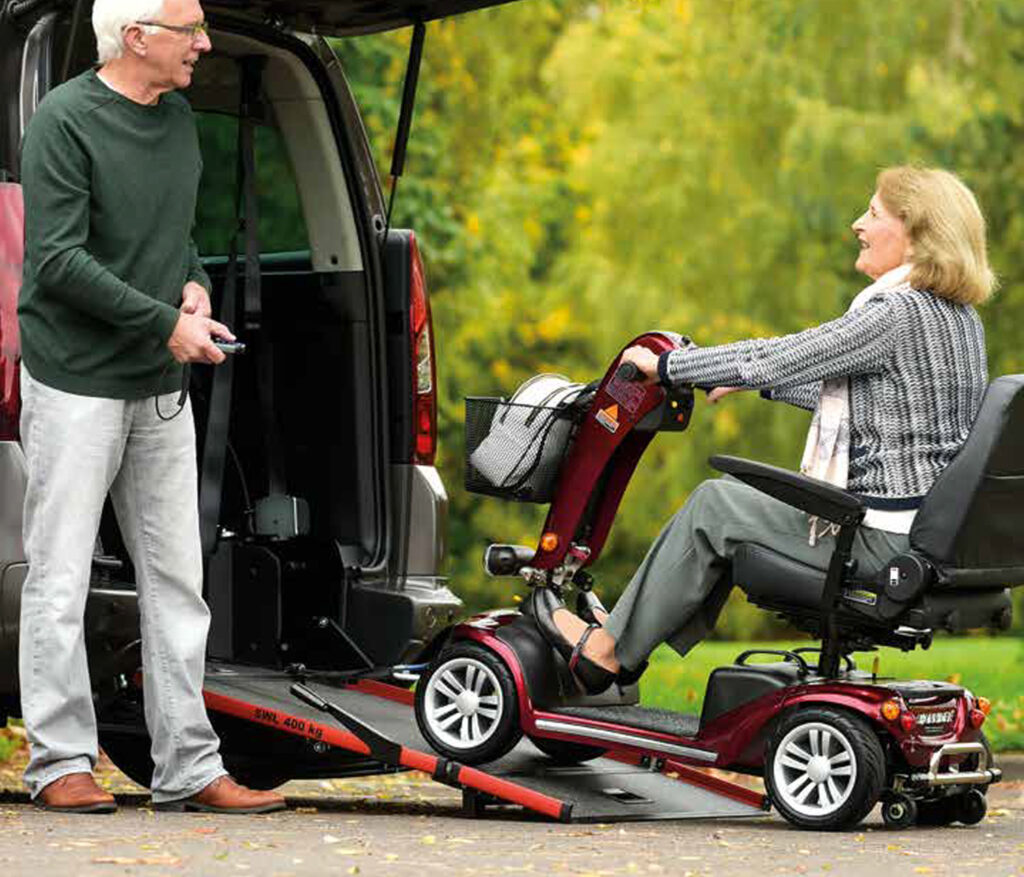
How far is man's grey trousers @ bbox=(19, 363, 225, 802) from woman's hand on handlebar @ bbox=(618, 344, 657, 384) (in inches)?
48.8

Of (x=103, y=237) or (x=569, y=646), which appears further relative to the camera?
(x=569, y=646)

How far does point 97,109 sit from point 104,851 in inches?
80.1

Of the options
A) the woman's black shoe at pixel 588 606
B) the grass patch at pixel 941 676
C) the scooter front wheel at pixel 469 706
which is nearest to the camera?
the scooter front wheel at pixel 469 706

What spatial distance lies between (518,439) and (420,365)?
844 millimetres

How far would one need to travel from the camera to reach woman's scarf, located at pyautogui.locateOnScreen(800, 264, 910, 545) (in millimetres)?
7141

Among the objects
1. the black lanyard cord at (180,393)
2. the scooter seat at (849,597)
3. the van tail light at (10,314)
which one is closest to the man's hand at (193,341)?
the black lanyard cord at (180,393)

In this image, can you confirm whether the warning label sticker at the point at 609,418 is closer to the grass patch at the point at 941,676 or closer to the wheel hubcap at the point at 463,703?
the wheel hubcap at the point at 463,703

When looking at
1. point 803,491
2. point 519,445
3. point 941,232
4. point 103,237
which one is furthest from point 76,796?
point 941,232

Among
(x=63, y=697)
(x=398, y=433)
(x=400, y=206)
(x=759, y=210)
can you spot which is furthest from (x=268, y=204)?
(x=759, y=210)

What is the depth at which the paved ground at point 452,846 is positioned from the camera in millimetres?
5883

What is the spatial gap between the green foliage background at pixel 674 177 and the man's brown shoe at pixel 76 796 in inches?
473

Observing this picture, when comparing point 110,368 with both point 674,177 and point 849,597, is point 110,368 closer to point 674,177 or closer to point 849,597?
point 849,597

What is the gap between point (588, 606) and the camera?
7.60 meters

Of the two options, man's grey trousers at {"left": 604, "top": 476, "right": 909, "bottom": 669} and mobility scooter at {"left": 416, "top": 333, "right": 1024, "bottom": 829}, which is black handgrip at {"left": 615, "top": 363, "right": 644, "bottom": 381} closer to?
mobility scooter at {"left": 416, "top": 333, "right": 1024, "bottom": 829}
